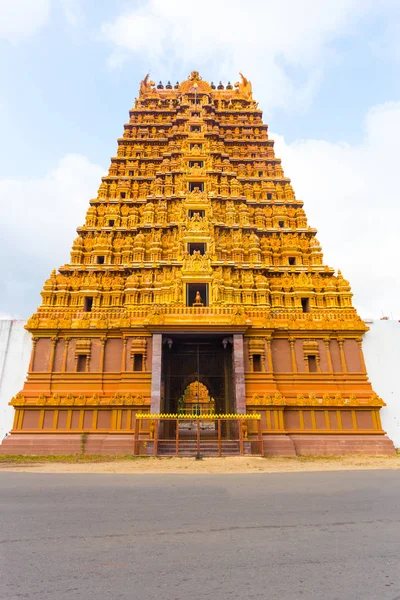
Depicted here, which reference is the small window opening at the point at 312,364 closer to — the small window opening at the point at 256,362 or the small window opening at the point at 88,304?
the small window opening at the point at 256,362

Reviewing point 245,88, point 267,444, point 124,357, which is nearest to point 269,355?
point 267,444

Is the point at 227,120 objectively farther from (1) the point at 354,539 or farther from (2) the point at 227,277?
(1) the point at 354,539

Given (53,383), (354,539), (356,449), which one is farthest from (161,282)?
(354,539)

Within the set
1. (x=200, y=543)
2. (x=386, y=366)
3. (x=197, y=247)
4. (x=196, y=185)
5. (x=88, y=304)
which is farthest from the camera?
(x=196, y=185)

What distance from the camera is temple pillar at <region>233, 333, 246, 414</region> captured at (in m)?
18.7

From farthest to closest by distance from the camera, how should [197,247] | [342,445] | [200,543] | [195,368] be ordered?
[197,247] → [195,368] → [342,445] → [200,543]

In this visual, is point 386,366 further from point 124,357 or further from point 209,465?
point 124,357

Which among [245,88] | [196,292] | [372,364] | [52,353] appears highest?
[245,88]

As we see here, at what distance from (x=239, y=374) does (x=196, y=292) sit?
7362 mm

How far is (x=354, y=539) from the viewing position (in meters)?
5.66

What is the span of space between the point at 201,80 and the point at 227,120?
6.96 meters

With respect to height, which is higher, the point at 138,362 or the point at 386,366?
the point at 138,362

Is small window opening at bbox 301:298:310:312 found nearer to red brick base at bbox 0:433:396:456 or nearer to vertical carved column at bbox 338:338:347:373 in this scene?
vertical carved column at bbox 338:338:347:373

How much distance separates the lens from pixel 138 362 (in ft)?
69.9
